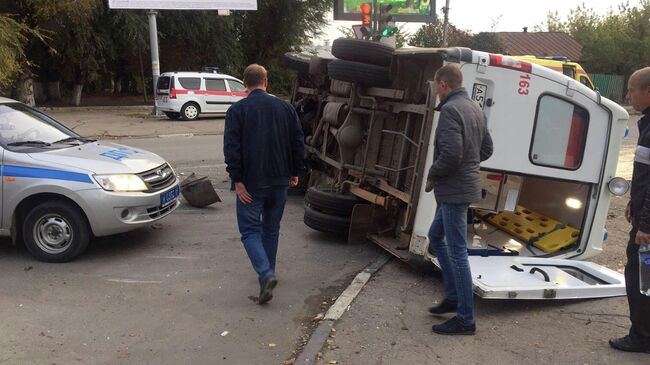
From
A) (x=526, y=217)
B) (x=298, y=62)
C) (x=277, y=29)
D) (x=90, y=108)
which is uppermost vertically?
(x=277, y=29)

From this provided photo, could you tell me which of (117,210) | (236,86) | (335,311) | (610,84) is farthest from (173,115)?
(610,84)

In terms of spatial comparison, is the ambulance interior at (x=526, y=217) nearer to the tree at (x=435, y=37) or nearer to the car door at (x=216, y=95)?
the car door at (x=216, y=95)

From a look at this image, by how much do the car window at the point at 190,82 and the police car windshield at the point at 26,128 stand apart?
15398 mm

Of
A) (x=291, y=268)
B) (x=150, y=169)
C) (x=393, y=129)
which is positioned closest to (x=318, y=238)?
(x=291, y=268)

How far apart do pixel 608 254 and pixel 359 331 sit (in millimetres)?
3538

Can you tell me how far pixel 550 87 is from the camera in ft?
16.7

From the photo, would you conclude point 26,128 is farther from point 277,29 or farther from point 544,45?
point 544,45

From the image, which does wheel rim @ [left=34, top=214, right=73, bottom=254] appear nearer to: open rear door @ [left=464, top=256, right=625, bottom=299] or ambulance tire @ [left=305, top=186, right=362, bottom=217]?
ambulance tire @ [left=305, top=186, right=362, bottom=217]

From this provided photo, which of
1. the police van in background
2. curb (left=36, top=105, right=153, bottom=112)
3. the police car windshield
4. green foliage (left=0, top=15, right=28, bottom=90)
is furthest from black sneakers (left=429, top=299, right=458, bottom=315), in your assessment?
curb (left=36, top=105, right=153, bottom=112)

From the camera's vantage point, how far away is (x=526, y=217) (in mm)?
6457

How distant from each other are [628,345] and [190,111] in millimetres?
19842

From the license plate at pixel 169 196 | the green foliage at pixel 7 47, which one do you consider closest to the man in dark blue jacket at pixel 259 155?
the license plate at pixel 169 196

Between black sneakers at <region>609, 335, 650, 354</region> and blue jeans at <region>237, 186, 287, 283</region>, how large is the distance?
254 cm

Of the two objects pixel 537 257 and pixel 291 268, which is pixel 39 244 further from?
pixel 537 257
